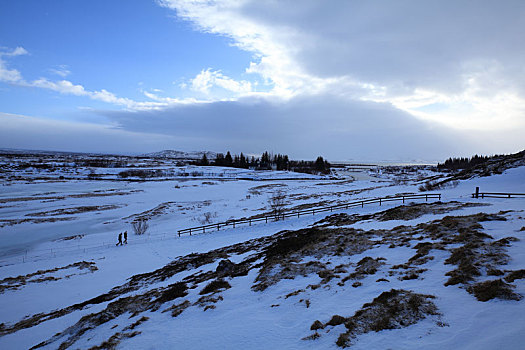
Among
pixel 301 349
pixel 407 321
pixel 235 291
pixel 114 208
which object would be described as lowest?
pixel 114 208

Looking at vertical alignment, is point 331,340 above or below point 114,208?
above

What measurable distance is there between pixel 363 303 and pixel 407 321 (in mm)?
1438

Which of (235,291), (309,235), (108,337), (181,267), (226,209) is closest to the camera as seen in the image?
(108,337)

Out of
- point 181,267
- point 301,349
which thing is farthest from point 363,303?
point 181,267

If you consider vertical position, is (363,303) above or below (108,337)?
above

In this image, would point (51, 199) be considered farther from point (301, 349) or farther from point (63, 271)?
point (301, 349)

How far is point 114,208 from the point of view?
137 ft

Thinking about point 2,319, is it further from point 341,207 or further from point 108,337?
point 341,207

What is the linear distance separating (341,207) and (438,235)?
1573 cm

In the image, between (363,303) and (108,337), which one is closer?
(363,303)

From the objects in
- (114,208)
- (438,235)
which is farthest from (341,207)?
(114,208)

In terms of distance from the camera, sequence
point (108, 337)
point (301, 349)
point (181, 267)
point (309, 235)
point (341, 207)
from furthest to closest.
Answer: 1. point (341, 207)
2. point (309, 235)
3. point (181, 267)
4. point (108, 337)
5. point (301, 349)

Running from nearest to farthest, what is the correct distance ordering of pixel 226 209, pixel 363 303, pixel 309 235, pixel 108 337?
pixel 363 303 → pixel 108 337 → pixel 309 235 → pixel 226 209

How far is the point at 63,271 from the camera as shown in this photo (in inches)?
678
